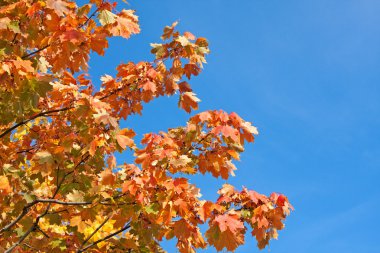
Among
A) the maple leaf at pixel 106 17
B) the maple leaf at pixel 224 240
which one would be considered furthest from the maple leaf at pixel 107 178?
the maple leaf at pixel 106 17

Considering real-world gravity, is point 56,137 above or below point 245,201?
above

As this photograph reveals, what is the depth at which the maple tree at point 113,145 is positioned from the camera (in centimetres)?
523

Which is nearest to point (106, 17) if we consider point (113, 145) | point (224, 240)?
point (113, 145)

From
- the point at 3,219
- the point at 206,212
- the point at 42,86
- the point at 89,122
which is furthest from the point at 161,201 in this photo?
the point at 3,219

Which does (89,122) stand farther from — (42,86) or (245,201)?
(245,201)

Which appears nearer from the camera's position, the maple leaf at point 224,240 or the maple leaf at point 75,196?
the maple leaf at point 224,240

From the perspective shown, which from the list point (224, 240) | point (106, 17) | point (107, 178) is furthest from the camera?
point (106, 17)

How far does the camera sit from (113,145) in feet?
20.9

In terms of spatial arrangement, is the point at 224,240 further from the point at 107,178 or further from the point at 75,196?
the point at 75,196

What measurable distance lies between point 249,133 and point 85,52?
101 inches

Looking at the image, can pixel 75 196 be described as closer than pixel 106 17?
Yes

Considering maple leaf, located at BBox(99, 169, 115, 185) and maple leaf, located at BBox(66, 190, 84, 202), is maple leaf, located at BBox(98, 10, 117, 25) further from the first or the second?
maple leaf, located at BBox(66, 190, 84, 202)

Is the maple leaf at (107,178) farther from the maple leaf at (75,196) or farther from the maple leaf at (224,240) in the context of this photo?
the maple leaf at (224,240)

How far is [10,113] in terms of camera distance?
6.54 meters
